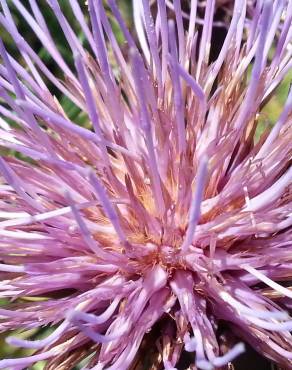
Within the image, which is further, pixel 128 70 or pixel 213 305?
pixel 128 70

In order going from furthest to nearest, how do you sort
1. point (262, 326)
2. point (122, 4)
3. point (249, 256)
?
point (122, 4) < point (249, 256) < point (262, 326)

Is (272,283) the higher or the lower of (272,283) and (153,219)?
the lower

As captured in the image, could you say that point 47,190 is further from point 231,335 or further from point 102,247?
point 231,335

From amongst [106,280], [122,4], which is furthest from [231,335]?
[122,4]

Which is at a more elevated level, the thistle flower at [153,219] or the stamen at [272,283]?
the thistle flower at [153,219]

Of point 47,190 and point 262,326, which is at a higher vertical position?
point 47,190

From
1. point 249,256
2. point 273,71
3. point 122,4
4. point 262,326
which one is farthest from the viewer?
point 122,4

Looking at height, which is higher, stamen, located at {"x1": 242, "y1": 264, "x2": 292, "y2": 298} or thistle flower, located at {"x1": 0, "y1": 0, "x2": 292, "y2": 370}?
thistle flower, located at {"x1": 0, "y1": 0, "x2": 292, "y2": 370}

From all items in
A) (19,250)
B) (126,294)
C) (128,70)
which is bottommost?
(126,294)
